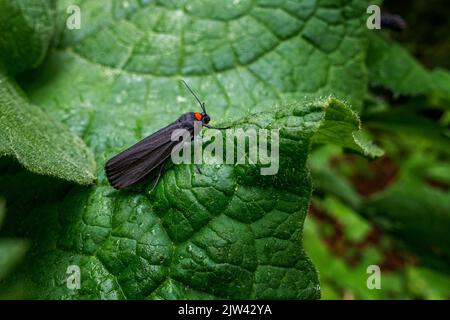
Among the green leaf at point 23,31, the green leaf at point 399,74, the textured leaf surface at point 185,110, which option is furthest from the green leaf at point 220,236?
the green leaf at point 399,74

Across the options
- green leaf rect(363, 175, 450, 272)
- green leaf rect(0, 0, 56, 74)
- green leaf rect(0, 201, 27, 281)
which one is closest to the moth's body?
green leaf rect(0, 201, 27, 281)

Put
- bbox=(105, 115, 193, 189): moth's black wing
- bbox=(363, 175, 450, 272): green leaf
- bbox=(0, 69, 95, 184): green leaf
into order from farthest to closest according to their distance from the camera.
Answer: bbox=(363, 175, 450, 272): green leaf < bbox=(105, 115, 193, 189): moth's black wing < bbox=(0, 69, 95, 184): green leaf

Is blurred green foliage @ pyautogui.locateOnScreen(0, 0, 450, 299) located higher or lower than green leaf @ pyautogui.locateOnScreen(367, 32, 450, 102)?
higher

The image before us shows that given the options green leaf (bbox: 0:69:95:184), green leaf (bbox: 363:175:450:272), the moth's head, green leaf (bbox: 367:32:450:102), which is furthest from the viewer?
green leaf (bbox: 363:175:450:272)

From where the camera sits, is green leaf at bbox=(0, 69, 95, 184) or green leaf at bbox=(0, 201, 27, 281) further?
green leaf at bbox=(0, 201, 27, 281)

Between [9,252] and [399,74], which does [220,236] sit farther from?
[399,74]

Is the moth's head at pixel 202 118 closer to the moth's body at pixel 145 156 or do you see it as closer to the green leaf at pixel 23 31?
the moth's body at pixel 145 156

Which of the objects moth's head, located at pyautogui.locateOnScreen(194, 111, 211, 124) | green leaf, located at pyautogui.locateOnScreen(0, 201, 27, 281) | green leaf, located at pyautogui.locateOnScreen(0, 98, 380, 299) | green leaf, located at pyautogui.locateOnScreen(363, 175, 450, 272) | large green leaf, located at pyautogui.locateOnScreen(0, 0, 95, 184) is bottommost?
green leaf, located at pyautogui.locateOnScreen(363, 175, 450, 272)

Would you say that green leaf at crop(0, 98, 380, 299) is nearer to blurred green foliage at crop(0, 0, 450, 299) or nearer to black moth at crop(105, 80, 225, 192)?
blurred green foliage at crop(0, 0, 450, 299)
